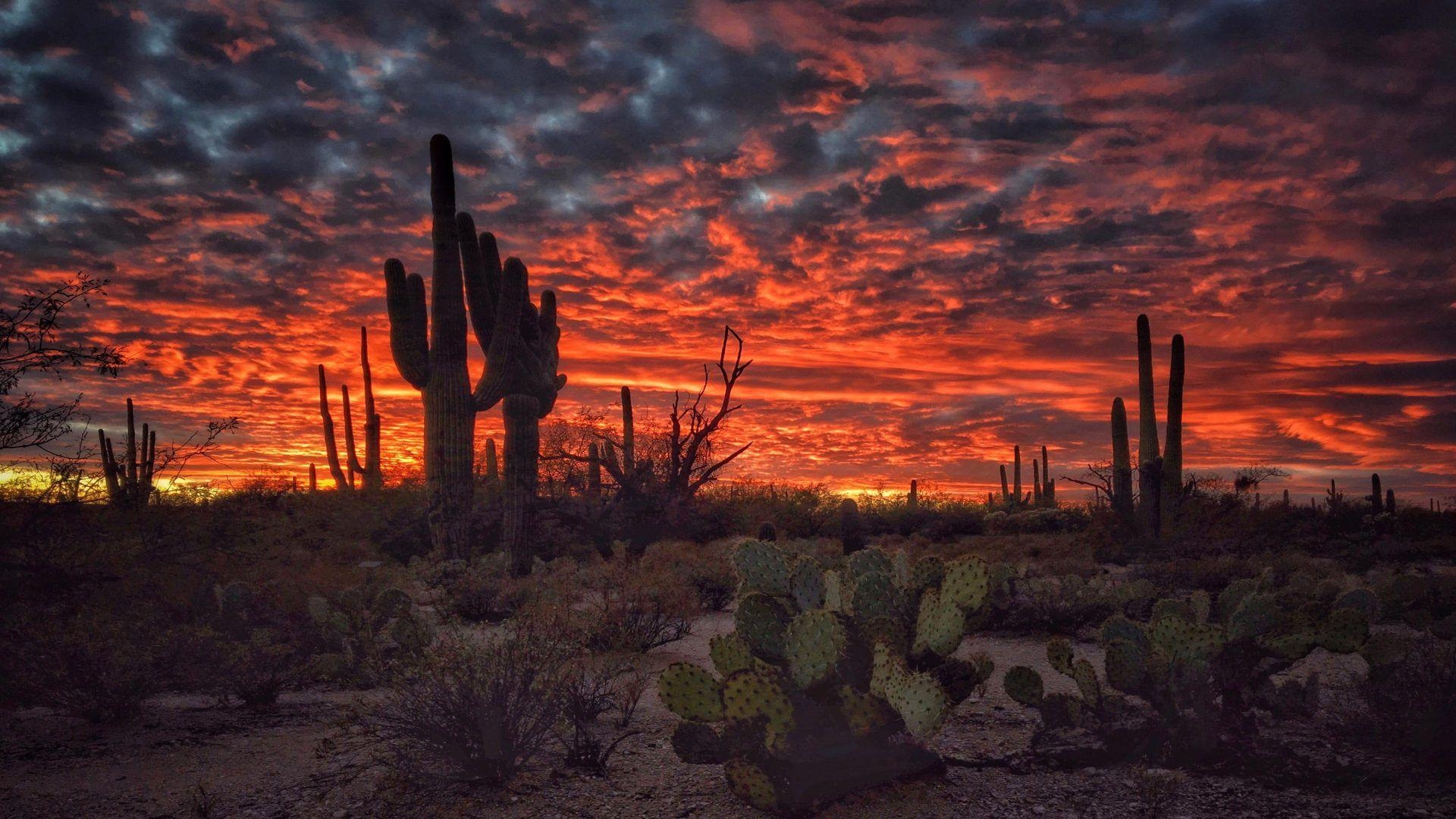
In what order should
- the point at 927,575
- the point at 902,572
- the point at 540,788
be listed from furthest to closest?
the point at 902,572, the point at 927,575, the point at 540,788

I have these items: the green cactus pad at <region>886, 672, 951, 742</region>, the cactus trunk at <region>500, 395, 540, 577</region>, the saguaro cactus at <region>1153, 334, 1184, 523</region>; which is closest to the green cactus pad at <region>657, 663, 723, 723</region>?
the green cactus pad at <region>886, 672, 951, 742</region>

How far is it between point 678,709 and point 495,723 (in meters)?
1.12

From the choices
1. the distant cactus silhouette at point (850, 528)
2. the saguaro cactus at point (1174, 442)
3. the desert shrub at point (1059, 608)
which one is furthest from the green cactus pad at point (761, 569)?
the saguaro cactus at point (1174, 442)

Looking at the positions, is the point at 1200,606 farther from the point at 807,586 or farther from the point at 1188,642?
the point at 807,586

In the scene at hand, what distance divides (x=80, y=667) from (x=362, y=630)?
2009mm

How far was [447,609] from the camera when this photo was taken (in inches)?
398

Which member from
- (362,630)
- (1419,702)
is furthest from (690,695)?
(1419,702)

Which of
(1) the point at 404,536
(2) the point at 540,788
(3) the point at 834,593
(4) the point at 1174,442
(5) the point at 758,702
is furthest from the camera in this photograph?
(4) the point at 1174,442

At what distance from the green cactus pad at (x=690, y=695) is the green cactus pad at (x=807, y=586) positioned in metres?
0.84

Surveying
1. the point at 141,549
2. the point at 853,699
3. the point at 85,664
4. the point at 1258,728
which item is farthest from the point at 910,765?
the point at 141,549

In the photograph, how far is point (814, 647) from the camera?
454 cm

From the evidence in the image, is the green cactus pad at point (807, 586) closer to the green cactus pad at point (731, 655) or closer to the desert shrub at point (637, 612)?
the green cactus pad at point (731, 655)

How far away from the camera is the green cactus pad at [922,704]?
419 cm

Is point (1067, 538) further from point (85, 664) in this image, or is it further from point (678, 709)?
point (85, 664)
